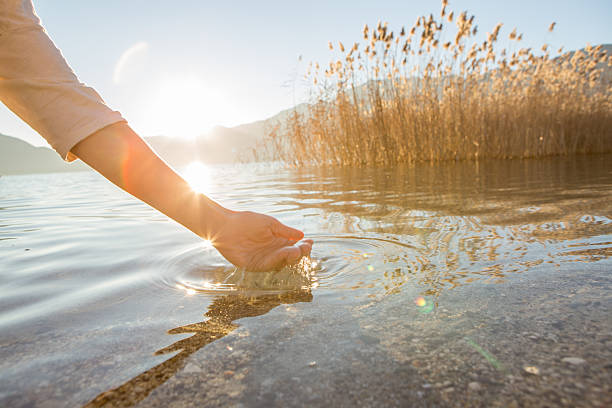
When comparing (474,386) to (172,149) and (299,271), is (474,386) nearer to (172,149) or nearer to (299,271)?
(299,271)

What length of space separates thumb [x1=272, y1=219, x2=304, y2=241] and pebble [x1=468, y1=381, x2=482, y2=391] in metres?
0.87

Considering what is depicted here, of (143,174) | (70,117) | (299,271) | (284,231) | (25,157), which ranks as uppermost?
(25,157)

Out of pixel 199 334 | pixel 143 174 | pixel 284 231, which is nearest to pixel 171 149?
pixel 284 231

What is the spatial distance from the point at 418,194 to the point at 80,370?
2.82m

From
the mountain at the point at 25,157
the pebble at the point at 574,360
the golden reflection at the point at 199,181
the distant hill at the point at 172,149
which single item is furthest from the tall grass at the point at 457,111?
the mountain at the point at 25,157

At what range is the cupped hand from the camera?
122cm

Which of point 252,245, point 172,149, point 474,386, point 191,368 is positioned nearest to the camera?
point 474,386

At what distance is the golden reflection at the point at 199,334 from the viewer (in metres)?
0.59

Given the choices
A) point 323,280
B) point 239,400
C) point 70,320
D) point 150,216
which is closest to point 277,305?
point 323,280

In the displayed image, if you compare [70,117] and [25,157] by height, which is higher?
[25,157]

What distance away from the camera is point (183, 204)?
1121 millimetres

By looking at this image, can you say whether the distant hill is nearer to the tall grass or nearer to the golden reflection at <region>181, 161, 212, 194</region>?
the golden reflection at <region>181, 161, 212, 194</region>

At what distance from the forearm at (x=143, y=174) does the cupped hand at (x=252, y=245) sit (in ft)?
0.19

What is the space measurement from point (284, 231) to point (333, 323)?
59cm
